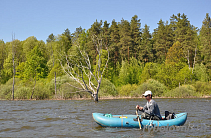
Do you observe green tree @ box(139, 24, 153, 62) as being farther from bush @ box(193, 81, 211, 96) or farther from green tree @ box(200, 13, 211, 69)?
bush @ box(193, 81, 211, 96)

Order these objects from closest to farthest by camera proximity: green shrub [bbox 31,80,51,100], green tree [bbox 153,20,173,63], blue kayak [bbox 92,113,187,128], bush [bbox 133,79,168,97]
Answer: blue kayak [bbox 92,113,187,128]
green shrub [bbox 31,80,51,100]
bush [bbox 133,79,168,97]
green tree [bbox 153,20,173,63]

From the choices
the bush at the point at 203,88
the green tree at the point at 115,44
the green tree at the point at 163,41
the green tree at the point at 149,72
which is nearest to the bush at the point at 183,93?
the bush at the point at 203,88

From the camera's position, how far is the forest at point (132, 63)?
37.5 metres

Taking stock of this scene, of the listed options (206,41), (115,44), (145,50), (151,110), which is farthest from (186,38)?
(151,110)

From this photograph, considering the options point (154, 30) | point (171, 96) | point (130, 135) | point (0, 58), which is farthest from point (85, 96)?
point (0, 58)

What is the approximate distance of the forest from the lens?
37.5 meters

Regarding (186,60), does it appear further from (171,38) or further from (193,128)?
(193,128)

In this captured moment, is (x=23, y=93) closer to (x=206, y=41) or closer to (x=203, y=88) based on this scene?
(x=203, y=88)

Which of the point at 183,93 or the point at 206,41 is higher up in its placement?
the point at 206,41

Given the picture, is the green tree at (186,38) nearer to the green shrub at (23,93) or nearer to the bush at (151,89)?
the bush at (151,89)

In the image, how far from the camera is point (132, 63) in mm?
55562

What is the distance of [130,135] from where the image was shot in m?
9.37

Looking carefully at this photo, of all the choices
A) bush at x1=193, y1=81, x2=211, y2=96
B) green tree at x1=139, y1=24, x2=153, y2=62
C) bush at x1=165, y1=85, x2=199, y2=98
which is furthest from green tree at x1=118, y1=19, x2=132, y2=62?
bush at x1=165, y1=85, x2=199, y2=98

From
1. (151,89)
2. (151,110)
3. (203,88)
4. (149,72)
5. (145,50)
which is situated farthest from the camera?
(145,50)
